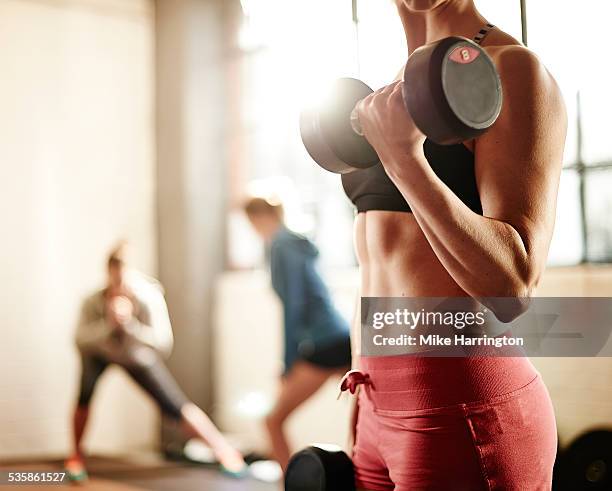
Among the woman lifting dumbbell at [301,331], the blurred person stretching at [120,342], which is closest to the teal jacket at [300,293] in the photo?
the woman lifting dumbbell at [301,331]

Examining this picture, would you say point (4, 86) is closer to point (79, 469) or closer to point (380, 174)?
point (79, 469)

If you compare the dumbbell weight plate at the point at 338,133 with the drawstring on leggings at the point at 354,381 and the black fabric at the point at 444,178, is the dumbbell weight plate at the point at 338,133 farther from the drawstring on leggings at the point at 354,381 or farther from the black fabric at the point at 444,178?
the drawstring on leggings at the point at 354,381

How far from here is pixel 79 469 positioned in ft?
11.3

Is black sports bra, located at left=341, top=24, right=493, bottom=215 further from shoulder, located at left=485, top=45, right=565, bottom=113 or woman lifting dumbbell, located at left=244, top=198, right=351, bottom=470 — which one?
woman lifting dumbbell, located at left=244, top=198, right=351, bottom=470

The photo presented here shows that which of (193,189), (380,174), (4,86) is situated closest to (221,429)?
(193,189)

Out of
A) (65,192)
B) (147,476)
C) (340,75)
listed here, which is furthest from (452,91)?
(65,192)

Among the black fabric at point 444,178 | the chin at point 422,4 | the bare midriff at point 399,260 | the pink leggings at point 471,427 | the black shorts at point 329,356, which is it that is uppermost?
the chin at point 422,4

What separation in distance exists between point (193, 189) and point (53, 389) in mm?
1275

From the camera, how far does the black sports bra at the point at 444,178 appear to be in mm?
824

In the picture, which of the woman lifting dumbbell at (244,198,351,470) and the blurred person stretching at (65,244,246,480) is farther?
the blurred person stretching at (65,244,246,480)

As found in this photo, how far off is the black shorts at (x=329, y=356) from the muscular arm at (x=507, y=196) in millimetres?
1962

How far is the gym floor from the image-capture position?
3312 millimetres

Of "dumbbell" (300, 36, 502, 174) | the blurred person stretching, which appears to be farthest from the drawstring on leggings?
the blurred person stretching

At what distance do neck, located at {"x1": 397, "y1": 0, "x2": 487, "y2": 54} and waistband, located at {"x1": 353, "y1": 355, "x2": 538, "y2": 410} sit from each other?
36 centimetres
